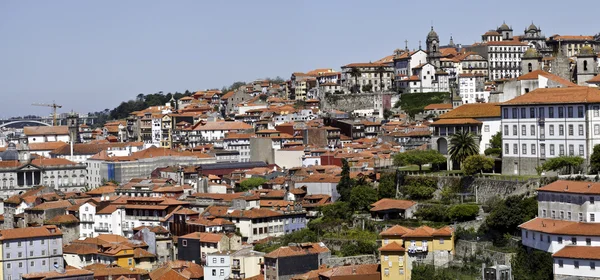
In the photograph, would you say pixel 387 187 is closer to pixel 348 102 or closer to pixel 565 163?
pixel 565 163

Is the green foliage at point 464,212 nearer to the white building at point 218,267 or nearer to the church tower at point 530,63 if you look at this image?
the white building at point 218,267

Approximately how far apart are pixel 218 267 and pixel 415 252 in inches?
434

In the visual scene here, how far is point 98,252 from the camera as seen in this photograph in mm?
60062

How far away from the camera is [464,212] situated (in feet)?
165

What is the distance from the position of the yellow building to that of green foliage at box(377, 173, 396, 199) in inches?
379

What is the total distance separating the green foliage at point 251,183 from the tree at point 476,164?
21.0m

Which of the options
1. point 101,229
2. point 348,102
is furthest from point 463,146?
point 348,102

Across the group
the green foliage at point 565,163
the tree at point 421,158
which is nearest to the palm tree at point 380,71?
the tree at point 421,158

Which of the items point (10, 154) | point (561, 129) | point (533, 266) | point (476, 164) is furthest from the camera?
point (10, 154)

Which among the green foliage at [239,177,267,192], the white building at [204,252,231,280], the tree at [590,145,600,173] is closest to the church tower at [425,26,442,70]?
the green foliage at [239,177,267,192]

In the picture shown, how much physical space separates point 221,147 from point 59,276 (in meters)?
42.8

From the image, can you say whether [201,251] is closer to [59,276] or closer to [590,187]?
[59,276]

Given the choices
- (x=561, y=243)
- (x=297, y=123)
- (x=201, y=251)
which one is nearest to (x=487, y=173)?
Result: (x=561, y=243)

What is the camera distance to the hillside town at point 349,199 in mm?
47188
